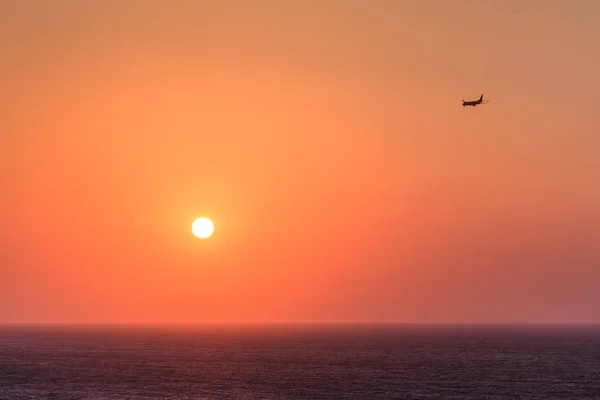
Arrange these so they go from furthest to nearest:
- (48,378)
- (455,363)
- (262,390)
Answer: (455,363) → (48,378) → (262,390)

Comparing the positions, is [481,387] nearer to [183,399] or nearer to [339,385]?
[339,385]

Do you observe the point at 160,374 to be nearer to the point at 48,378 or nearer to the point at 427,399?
the point at 48,378

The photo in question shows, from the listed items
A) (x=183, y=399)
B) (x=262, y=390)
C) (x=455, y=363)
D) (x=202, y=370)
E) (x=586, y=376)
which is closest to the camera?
(x=183, y=399)

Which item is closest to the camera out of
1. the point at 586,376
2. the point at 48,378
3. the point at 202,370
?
the point at 48,378

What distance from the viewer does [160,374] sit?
5261 inches

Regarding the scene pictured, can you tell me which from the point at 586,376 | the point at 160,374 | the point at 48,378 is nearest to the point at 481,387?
the point at 586,376

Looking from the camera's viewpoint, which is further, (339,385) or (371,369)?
(371,369)

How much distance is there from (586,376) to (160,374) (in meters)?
73.4

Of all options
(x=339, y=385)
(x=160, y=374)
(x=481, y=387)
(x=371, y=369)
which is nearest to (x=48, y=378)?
(x=160, y=374)

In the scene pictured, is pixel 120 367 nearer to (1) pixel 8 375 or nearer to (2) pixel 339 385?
(1) pixel 8 375

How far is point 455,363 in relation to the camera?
163m

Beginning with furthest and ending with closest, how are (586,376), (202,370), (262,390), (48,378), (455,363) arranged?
Result: (455,363) → (202,370) → (586,376) → (48,378) → (262,390)

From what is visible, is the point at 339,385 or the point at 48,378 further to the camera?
the point at 48,378

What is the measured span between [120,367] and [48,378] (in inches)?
920
